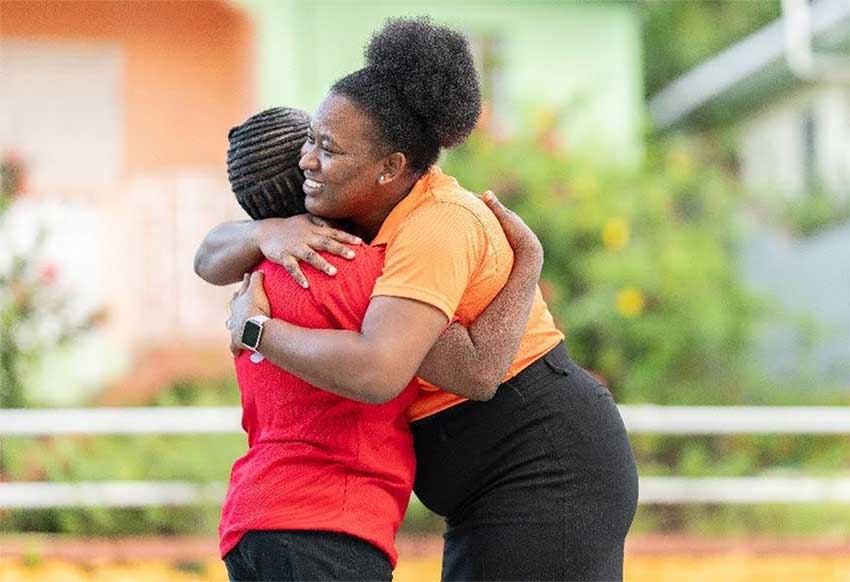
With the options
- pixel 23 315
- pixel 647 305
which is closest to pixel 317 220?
pixel 23 315

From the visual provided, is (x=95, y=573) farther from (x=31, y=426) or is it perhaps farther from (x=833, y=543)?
(x=833, y=543)

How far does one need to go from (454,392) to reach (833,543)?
5587 mm

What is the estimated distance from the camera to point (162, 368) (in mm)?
10398

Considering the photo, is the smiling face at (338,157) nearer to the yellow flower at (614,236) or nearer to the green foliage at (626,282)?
the green foliage at (626,282)

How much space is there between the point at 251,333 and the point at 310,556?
399 mm

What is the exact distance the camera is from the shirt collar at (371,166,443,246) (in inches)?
113

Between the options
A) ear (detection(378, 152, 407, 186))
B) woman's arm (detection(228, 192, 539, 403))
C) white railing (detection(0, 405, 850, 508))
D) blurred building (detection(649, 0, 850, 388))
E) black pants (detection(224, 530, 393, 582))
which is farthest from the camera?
blurred building (detection(649, 0, 850, 388))

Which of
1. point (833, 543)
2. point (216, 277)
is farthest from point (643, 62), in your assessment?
point (216, 277)

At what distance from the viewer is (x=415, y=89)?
9.34 feet

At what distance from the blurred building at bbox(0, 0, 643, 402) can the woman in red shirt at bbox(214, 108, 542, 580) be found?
8339 mm

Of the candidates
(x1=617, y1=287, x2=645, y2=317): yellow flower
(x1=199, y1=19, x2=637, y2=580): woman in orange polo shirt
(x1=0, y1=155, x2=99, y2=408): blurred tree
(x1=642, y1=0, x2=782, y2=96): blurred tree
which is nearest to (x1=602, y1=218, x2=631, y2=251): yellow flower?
(x1=617, y1=287, x2=645, y2=317): yellow flower

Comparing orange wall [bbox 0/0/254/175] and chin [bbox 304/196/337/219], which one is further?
orange wall [bbox 0/0/254/175]

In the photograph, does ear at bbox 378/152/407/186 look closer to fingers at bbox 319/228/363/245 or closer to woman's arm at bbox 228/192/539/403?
fingers at bbox 319/228/363/245

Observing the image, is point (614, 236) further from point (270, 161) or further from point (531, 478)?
point (270, 161)
